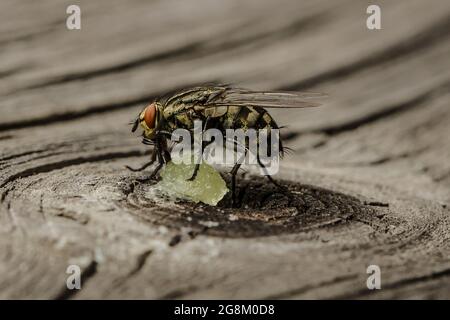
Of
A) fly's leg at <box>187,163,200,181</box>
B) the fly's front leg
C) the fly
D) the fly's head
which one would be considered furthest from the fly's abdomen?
fly's leg at <box>187,163,200,181</box>

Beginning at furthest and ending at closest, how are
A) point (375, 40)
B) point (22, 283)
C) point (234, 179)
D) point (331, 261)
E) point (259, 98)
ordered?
1. point (375, 40)
2. point (259, 98)
3. point (234, 179)
4. point (331, 261)
5. point (22, 283)

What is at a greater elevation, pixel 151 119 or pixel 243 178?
pixel 151 119

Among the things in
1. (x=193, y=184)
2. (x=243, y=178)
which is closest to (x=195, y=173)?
(x=193, y=184)

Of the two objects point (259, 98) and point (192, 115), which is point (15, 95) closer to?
point (192, 115)

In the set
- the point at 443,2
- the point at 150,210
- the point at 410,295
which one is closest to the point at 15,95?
the point at 150,210

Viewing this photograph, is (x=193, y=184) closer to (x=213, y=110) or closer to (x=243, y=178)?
(x=243, y=178)

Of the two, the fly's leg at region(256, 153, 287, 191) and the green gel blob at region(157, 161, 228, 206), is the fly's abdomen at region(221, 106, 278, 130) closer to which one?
the fly's leg at region(256, 153, 287, 191)

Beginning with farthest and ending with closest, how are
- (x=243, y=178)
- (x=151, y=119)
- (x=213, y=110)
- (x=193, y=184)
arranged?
(x=213, y=110) → (x=151, y=119) → (x=243, y=178) → (x=193, y=184)
